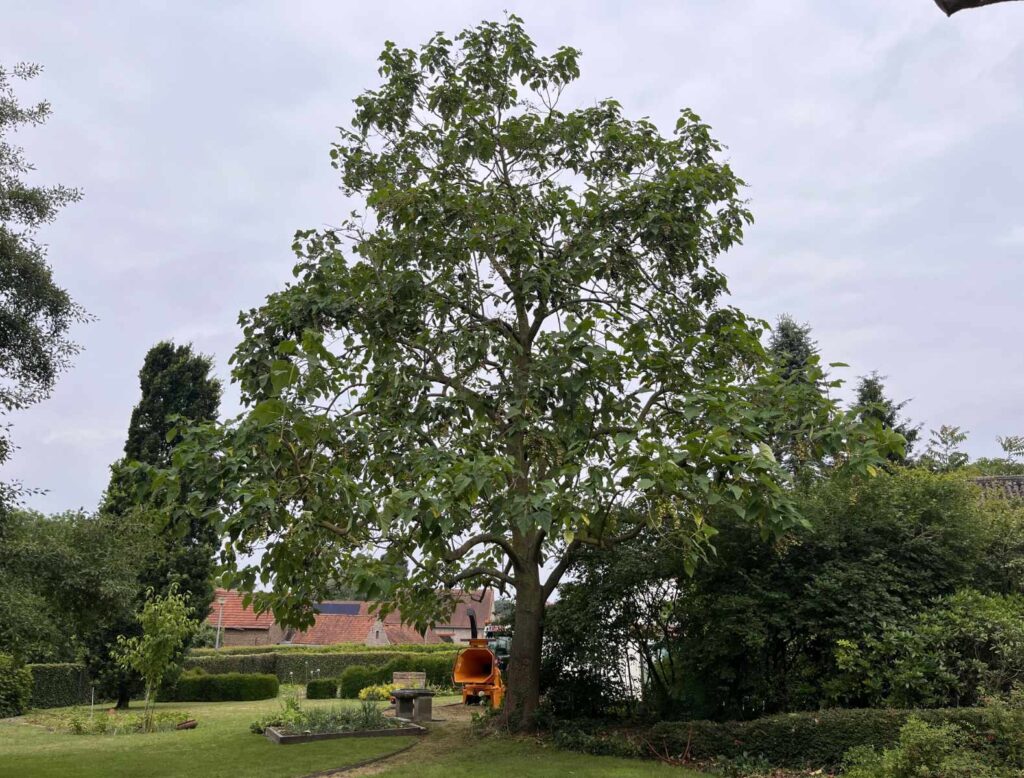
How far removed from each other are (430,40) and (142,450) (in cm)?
1564

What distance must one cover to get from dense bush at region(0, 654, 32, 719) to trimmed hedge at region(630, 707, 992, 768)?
16634 millimetres

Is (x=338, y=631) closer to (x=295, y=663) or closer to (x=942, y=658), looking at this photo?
(x=295, y=663)

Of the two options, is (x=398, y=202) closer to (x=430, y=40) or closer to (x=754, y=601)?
(x=430, y=40)

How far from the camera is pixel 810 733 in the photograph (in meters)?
8.01

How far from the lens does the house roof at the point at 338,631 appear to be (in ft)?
138

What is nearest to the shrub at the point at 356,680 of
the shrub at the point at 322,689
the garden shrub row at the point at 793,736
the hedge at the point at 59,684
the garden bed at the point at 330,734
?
the shrub at the point at 322,689

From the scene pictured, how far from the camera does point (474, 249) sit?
9.51 m

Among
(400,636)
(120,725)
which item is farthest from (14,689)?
→ (400,636)

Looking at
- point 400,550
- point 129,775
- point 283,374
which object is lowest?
point 129,775

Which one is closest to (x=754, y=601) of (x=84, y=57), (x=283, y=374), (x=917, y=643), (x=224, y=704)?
(x=917, y=643)

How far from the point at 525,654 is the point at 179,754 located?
4711 mm

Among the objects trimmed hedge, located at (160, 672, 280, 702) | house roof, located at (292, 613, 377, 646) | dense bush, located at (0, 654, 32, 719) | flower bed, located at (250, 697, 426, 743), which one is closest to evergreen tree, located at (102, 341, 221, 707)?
dense bush, located at (0, 654, 32, 719)

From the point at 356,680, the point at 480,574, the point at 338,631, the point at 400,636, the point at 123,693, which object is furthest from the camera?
the point at 400,636

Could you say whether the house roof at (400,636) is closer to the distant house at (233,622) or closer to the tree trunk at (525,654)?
the distant house at (233,622)
